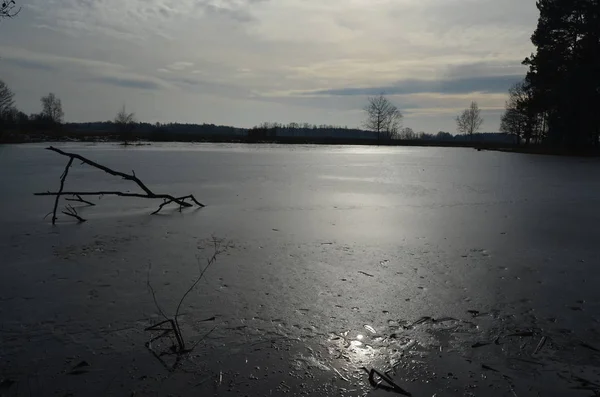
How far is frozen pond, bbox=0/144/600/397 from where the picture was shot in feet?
8.04

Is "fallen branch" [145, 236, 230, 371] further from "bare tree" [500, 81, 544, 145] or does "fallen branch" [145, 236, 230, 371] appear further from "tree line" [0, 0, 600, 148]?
"bare tree" [500, 81, 544, 145]

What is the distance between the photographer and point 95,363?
2568 millimetres

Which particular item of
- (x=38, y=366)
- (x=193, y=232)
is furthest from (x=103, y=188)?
(x=38, y=366)

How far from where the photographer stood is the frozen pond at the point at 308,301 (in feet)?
8.04

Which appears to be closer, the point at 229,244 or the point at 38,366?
the point at 38,366

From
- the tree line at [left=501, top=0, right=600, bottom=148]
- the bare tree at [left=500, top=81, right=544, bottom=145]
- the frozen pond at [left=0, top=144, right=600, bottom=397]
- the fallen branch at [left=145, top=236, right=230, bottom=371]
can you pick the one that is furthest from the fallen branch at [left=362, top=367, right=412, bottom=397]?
the bare tree at [left=500, top=81, right=544, bottom=145]

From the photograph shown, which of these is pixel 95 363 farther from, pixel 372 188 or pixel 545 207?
pixel 372 188

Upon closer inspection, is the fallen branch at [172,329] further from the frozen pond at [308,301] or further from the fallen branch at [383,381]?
the fallen branch at [383,381]

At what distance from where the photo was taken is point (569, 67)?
26781mm

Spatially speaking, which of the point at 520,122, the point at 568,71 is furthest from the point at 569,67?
the point at 520,122

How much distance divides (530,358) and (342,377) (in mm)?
1171

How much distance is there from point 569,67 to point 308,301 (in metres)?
29.7

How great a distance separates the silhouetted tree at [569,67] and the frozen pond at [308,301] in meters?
22.1

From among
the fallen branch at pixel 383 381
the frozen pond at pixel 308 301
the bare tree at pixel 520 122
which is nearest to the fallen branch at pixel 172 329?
the frozen pond at pixel 308 301
